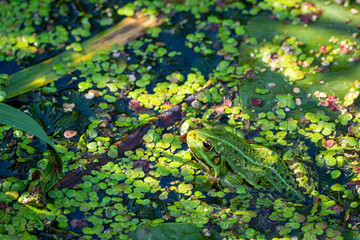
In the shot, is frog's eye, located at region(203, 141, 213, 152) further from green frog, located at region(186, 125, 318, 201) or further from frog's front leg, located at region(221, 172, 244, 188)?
frog's front leg, located at region(221, 172, 244, 188)

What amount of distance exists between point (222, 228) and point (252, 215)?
253mm

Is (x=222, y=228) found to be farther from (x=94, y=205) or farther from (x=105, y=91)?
(x=105, y=91)

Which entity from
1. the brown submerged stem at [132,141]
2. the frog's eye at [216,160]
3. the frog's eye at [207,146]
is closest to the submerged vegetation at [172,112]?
the brown submerged stem at [132,141]

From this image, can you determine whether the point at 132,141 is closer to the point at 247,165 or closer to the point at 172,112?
the point at 172,112

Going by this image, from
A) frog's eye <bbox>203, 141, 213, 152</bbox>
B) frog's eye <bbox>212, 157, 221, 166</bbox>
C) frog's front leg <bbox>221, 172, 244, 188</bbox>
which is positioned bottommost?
frog's front leg <bbox>221, 172, 244, 188</bbox>

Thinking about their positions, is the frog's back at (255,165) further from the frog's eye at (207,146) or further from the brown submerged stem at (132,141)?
the brown submerged stem at (132,141)

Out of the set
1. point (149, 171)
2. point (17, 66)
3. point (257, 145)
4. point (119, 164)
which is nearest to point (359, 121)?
point (257, 145)

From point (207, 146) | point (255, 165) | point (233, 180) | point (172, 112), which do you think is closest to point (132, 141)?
point (172, 112)

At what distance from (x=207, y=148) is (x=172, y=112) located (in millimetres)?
670

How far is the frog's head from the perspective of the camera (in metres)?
3.02

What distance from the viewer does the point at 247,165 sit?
2.99 m

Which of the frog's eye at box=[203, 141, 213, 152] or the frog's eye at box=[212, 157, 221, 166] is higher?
the frog's eye at box=[203, 141, 213, 152]

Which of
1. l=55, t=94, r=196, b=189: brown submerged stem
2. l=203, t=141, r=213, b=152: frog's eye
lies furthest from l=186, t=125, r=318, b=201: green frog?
l=55, t=94, r=196, b=189: brown submerged stem

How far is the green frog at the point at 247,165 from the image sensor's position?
2.96 m
